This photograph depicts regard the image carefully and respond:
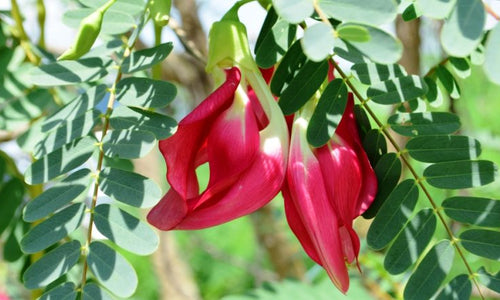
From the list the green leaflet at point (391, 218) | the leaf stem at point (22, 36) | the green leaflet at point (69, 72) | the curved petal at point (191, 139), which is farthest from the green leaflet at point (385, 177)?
the leaf stem at point (22, 36)

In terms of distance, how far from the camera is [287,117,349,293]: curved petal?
471 millimetres

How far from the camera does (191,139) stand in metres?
0.50

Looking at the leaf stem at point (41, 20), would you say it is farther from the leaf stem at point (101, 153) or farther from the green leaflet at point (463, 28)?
the green leaflet at point (463, 28)

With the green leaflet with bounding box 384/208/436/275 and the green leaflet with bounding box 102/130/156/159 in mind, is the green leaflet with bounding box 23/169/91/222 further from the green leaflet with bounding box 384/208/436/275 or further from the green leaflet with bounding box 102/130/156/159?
the green leaflet with bounding box 384/208/436/275

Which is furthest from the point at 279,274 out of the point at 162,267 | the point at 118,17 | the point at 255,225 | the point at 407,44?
the point at 118,17

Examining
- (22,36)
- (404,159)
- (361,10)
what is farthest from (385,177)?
(22,36)

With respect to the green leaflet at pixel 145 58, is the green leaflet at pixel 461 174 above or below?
below

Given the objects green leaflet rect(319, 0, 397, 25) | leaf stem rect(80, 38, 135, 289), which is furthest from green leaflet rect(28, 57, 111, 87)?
green leaflet rect(319, 0, 397, 25)

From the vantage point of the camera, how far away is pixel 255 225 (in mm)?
1455

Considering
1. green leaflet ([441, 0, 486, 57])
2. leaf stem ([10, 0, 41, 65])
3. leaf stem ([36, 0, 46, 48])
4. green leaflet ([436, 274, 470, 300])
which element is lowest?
leaf stem ([36, 0, 46, 48])

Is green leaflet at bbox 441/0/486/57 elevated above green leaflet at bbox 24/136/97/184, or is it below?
above

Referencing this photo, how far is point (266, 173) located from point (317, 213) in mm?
40

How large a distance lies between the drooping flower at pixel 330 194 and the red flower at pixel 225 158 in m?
0.01

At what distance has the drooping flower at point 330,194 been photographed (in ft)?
1.55
